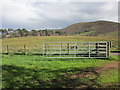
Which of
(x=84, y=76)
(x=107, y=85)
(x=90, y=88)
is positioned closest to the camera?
(x=90, y=88)

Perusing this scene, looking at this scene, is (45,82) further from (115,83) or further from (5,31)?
(5,31)

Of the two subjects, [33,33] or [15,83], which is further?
[33,33]

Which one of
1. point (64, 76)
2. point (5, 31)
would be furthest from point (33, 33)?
point (64, 76)

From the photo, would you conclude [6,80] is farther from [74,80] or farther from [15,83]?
[74,80]

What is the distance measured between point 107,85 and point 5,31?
102m

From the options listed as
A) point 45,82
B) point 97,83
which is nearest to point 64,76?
point 45,82

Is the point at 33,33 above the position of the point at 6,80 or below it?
above

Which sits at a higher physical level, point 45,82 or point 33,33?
point 33,33

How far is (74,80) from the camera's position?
22.4ft

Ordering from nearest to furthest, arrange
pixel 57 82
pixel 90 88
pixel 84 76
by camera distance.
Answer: pixel 90 88 < pixel 57 82 < pixel 84 76

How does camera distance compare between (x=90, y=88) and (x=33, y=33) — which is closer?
(x=90, y=88)

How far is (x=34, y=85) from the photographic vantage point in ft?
20.0

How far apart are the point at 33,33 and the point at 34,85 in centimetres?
9850

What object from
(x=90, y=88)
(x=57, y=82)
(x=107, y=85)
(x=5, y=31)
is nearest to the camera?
(x=90, y=88)
